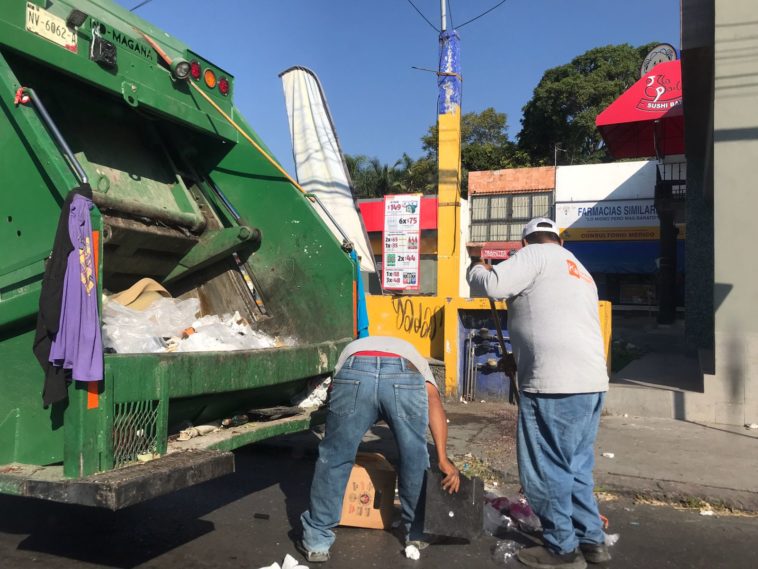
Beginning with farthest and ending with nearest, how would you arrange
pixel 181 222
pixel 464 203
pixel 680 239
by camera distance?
pixel 464 203
pixel 680 239
pixel 181 222

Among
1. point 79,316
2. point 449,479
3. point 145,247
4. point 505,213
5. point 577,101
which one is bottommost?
point 449,479

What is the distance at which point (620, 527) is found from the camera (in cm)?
380

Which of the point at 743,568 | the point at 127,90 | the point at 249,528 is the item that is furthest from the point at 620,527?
the point at 127,90

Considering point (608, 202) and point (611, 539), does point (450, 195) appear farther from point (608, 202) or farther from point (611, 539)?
point (608, 202)

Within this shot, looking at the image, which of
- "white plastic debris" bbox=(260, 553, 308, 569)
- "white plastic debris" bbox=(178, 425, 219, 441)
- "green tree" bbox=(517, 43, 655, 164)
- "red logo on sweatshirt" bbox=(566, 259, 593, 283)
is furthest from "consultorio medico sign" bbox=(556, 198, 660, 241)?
"white plastic debris" bbox=(260, 553, 308, 569)

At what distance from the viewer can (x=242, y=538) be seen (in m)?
3.55

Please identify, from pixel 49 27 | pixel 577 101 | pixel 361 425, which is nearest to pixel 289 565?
pixel 361 425

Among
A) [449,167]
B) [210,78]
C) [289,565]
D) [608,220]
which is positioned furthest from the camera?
[608,220]

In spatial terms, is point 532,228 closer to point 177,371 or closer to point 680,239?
point 177,371

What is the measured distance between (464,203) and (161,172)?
2058 centimetres

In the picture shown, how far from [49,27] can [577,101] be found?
29.1 m

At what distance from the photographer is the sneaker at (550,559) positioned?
10.0 ft

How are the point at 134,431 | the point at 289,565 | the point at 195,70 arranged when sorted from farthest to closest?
the point at 195,70, the point at 289,565, the point at 134,431

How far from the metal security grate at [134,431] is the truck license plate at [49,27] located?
1.87 metres
